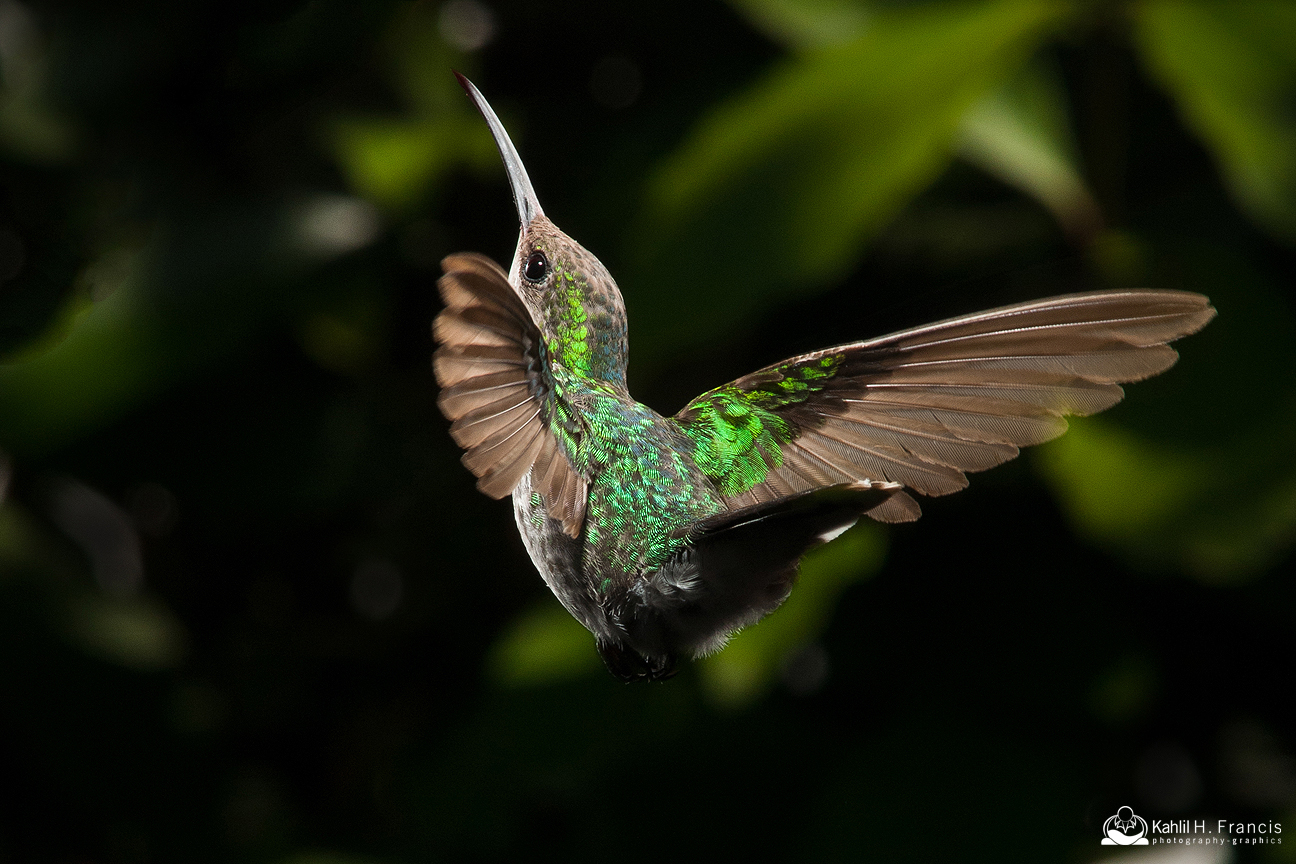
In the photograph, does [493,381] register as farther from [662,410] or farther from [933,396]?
[662,410]

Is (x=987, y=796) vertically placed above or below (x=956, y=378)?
below

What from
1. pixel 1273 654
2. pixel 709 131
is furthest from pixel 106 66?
pixel 1273 654

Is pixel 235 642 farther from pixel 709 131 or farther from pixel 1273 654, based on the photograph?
pixel 1273 654

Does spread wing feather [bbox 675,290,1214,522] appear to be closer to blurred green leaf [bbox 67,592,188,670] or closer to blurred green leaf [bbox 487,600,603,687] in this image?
blurred green leaf [bbox 487,600,603,687]

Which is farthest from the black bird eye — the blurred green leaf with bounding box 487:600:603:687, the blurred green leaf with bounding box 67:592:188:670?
the blurred green leaf with bounding box 67:592:188:670

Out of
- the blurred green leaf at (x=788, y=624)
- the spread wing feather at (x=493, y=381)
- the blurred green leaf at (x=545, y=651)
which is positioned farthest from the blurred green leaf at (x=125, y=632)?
the spread wing feather at (x=493, y=381)

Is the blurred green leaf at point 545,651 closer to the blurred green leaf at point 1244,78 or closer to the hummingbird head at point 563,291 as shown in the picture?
the hummingbird head at point 563,291
